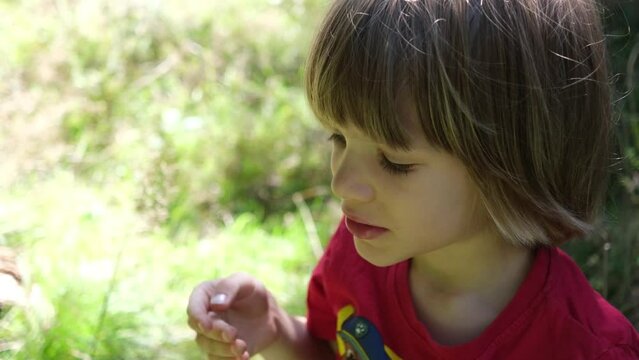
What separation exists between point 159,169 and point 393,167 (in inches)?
31.7

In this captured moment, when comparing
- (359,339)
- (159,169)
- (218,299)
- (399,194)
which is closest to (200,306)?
(218,299)

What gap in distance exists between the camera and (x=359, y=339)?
5.27 ft

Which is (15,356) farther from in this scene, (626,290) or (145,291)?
(626,290)

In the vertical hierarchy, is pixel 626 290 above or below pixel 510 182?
below

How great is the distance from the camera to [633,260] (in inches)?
90.0

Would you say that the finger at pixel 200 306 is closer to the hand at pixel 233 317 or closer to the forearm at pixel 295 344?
A: the hand at pixel 233 317

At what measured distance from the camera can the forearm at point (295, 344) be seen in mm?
1727

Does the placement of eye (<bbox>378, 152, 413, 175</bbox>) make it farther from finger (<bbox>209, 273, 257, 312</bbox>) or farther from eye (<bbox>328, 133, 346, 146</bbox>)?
finger (<bbox>209, 273, 257, 312</bbox>)

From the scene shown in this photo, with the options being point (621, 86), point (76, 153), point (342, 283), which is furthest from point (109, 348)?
point (621, 86)

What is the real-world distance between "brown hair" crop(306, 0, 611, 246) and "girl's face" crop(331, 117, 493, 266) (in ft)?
0.08

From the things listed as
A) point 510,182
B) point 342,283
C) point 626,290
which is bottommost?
point 626,290

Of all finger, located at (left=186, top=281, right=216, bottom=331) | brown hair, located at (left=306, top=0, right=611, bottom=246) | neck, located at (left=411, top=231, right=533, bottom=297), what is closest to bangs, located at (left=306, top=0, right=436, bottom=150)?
brown hair, located at (left=306, top=0, right=611, bottom=246)

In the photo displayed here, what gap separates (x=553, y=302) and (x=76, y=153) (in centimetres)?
178

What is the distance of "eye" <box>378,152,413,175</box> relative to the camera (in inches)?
53.6
